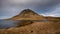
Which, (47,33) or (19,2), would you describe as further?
(19,2)

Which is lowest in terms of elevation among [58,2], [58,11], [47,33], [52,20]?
[47,33]

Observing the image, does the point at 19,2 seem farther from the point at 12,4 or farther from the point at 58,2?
the point at 58,2

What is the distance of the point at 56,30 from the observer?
2576 millimetres

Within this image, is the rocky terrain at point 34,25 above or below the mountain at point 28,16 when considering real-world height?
below

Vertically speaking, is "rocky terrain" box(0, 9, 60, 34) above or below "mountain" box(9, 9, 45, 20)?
below

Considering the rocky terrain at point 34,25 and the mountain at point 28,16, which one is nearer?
the rocky terrain at point 34,25

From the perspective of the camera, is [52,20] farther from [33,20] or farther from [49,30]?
[33,20]

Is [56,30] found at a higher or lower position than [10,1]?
lower

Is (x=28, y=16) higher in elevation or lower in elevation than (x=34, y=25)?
higher

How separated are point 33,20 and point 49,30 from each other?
0.41 m

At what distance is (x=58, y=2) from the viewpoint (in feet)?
9.00

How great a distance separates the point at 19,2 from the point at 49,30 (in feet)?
2.95

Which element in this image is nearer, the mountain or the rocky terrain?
the rocky terrain

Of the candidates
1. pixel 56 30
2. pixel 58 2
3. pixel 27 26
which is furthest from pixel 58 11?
pixel 27 26
